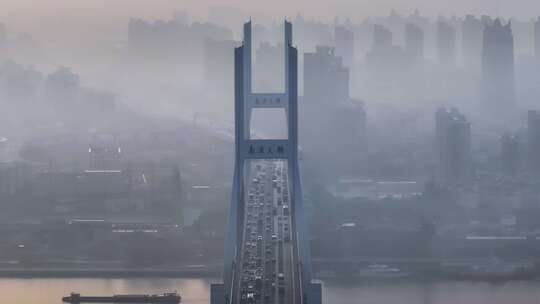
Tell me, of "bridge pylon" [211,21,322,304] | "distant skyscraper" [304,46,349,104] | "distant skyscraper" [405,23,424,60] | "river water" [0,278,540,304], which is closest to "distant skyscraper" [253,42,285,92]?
"distant skyscraper" [304,46,349,104]

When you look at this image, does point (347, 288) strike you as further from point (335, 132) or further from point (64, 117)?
point (64, 117)

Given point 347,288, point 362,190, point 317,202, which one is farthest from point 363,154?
point 347,288

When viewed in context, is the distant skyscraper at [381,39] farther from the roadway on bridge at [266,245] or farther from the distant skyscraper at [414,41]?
the roadway on bridge at [266,245]

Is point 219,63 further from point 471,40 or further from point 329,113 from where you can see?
point 471,40

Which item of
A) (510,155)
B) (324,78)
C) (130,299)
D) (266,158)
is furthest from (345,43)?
(266,158)

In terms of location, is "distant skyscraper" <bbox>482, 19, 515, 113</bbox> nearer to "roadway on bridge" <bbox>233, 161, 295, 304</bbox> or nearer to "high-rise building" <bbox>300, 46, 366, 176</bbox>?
"high-rise building" <bbox>300, 46, 366, 176</bbox>
